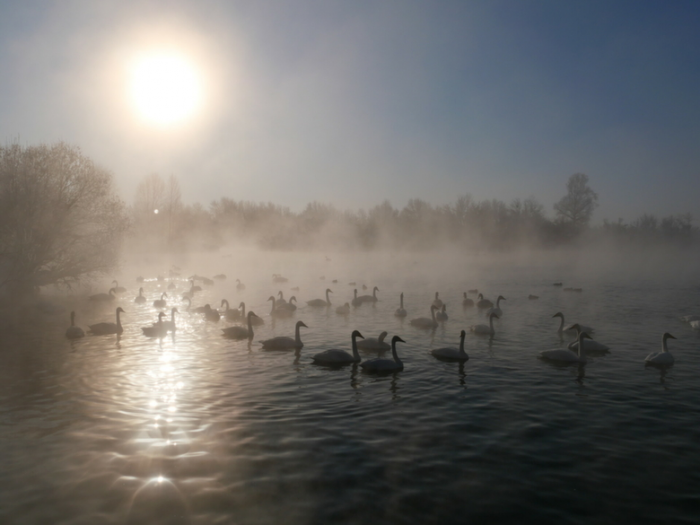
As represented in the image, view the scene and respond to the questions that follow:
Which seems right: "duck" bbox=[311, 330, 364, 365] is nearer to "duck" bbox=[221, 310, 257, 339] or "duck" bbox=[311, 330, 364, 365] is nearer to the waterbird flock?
the waterbird flock

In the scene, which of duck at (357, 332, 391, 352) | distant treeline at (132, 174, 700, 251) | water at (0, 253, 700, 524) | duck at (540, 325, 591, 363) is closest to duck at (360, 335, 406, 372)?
water at (0, 253, 700, 524)

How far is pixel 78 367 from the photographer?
11953mm

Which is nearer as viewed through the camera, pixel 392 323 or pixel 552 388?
pixel 552 388

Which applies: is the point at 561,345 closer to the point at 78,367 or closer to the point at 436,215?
the point at 78,367

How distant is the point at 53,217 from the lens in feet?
84.7

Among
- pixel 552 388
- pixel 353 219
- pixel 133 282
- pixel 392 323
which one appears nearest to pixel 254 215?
pixel 353 219

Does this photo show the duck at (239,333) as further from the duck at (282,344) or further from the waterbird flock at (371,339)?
the duck at (282,344)

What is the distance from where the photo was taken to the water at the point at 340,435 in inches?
214

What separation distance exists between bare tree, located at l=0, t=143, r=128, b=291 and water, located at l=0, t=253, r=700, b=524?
12137mm

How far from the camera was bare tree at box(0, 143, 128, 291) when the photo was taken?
79.9ft

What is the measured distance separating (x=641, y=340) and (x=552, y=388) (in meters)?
6.97

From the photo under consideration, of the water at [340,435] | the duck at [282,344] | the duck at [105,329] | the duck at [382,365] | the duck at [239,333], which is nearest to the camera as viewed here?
the water at [340,435]

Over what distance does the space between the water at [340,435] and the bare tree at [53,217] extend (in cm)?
1214

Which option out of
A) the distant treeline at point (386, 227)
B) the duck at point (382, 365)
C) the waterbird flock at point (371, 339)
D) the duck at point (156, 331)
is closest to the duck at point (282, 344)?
the waterbird flock at point (371, 339)
